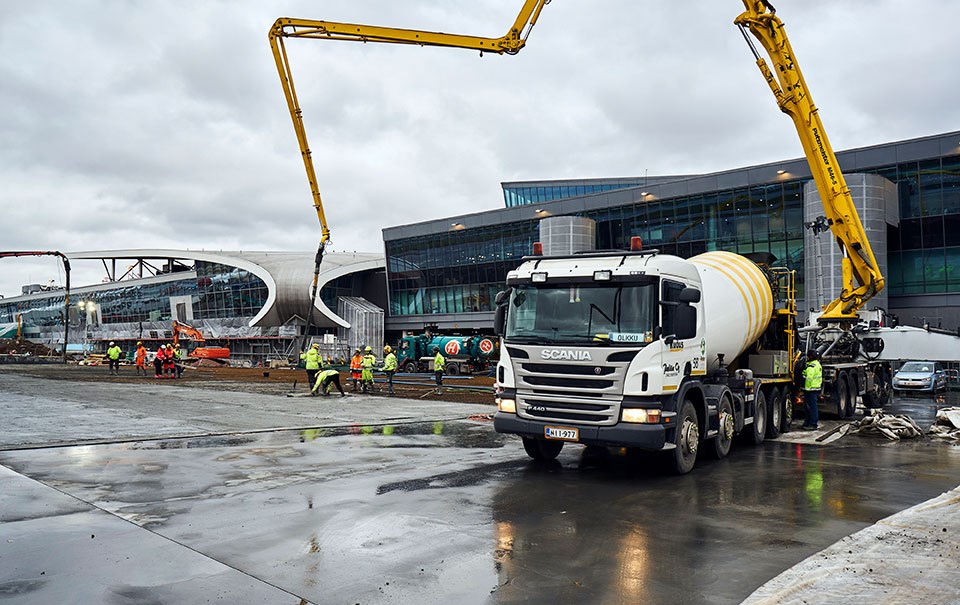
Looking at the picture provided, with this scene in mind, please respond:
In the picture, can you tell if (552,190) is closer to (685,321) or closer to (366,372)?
(366,372)

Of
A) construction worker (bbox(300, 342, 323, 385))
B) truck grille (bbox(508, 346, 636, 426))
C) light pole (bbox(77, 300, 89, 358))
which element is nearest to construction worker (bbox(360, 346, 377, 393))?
construction worker (bbox(300, 342, 323, 385))

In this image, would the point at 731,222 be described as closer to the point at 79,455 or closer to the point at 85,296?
the point at 79,455

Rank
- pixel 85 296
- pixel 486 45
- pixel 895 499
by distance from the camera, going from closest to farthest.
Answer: pixel 895 499
pixel 486 45
pixel 85 296

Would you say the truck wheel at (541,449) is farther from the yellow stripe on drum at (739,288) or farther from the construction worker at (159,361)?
the construction worker at (159,361)

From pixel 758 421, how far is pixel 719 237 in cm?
4135

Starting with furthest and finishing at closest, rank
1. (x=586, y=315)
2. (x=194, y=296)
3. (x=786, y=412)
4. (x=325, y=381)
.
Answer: (x=194, y=296)
(x=325, y=381)
(x=786, y=412)
(x=586, y=315)

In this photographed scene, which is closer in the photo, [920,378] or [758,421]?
[758,421]

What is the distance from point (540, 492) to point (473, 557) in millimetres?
3161

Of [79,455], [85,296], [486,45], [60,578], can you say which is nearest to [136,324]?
[85,296]

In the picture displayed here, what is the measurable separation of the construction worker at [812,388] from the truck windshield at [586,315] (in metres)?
8.13

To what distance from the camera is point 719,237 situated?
53.8 m

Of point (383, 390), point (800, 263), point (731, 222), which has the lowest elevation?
point (383, 390)

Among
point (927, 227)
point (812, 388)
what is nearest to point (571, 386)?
point (812, 388)

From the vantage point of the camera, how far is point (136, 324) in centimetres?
10050
